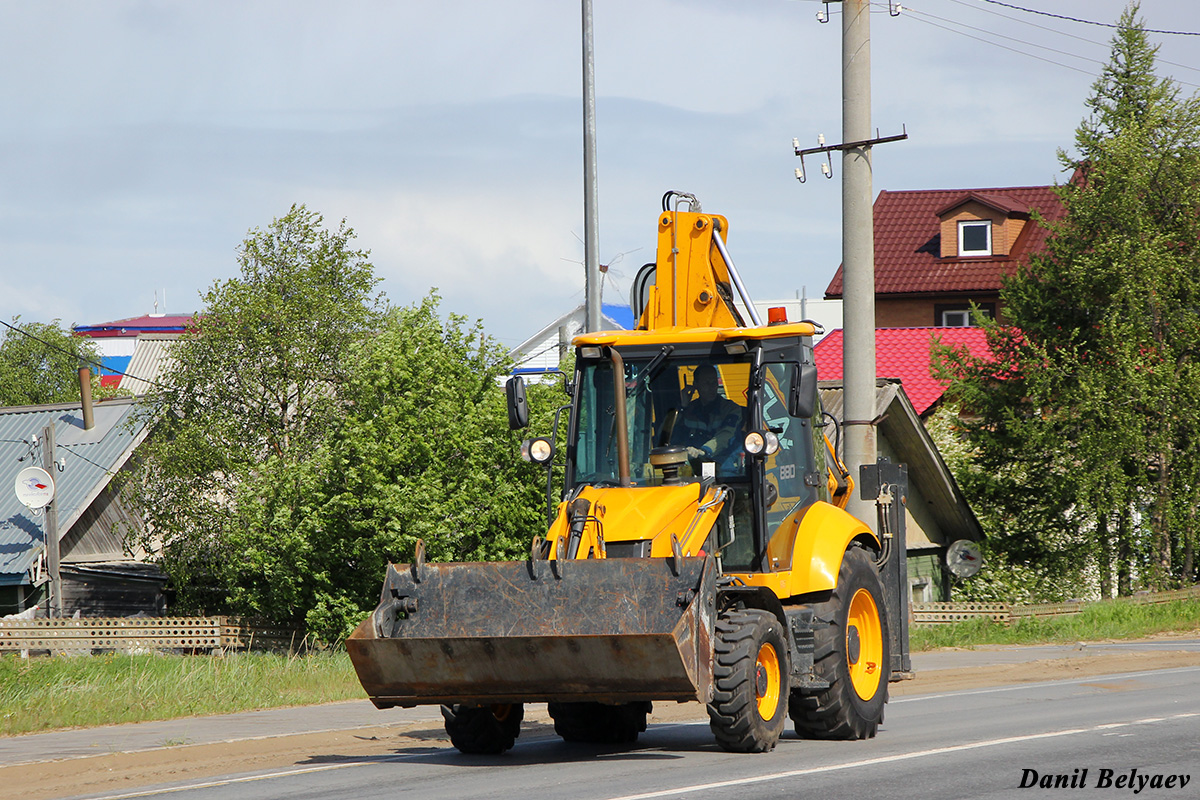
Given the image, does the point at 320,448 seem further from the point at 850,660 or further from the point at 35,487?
the point at 850,660

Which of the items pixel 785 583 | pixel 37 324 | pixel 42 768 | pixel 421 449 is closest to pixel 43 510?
pixel 421 449

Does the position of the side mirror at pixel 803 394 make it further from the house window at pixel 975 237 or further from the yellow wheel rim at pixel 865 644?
the house window at pixel 975 237

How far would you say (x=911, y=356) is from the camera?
42469 mm

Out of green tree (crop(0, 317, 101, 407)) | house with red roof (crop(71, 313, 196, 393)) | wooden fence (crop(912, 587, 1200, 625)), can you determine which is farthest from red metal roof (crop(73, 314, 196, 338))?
wooden fence (crop(912, 587, 1200, 625))

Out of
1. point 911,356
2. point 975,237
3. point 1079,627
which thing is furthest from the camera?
point 975,237

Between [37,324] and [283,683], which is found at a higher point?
[37,324]

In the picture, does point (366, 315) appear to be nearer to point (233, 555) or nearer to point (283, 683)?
point (233, 555)

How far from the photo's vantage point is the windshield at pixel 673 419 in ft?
34.6

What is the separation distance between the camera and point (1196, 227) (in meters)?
30.7

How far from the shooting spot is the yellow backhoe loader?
9258 millimetres

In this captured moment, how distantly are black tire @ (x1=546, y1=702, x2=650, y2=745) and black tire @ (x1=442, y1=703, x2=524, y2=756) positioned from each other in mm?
604

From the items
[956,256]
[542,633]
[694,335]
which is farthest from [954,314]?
[542,633]

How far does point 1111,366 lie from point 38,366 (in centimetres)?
5277

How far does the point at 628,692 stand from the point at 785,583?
72.5 inches
